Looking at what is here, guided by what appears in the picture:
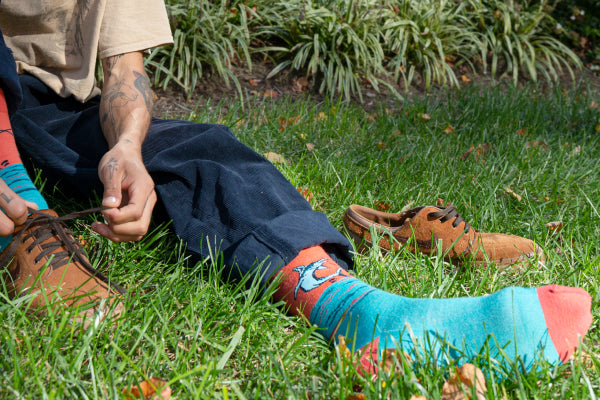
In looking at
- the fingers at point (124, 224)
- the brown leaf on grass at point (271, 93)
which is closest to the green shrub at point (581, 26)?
the brown leaf on grass at point (271, 93)

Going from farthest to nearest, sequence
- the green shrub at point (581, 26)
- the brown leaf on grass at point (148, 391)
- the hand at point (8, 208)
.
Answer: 1. the green shrub at point (581, 26)
2. the hand at point (8, 208)
3. the brown leaf on grass at point (148, 391)

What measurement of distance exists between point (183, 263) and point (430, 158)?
1579 mm

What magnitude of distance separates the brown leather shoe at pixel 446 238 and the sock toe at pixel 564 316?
1.95 feet

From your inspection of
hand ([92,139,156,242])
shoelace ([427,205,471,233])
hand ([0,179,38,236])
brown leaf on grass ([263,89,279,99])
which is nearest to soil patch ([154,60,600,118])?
brown leaf on grass ([263,89,279,99])

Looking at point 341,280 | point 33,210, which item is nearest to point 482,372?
point 341,280

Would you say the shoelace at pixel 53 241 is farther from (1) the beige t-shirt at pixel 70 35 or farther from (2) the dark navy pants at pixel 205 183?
(1) the beige t-shirt at pixel 70 35

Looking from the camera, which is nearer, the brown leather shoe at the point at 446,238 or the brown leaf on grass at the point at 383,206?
the brown leather shoe at the point at 446,238

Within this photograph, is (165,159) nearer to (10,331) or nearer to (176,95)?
(10,331)

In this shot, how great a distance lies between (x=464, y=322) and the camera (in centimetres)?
117

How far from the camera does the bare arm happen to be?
1.32 metres

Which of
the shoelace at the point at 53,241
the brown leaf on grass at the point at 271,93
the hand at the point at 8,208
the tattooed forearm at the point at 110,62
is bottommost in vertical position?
the brown leaf on grass at the point at 271,93

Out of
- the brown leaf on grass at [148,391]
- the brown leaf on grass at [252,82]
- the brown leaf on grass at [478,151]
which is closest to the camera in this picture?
the brown leaf on grass at [148,391]

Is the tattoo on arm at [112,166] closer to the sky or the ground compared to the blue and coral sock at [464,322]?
closer to the sky

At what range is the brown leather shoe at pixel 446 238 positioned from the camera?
1.76m
